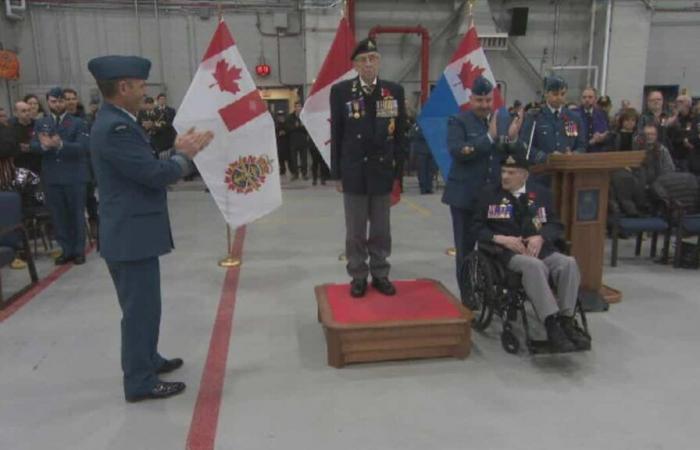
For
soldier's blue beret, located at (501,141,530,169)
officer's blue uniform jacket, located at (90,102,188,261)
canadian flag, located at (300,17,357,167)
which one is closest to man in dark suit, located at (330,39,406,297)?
soldier's blue beret, located at (501,141,530,169)

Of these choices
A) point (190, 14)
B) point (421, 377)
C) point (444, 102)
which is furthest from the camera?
point (190, 14)

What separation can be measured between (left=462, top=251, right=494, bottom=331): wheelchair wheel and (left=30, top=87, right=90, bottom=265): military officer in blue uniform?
10.9ft

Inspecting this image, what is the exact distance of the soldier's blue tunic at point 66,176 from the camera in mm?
4473

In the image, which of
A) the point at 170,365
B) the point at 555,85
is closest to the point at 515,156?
the point at 555,85

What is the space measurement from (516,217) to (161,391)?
6.41ft

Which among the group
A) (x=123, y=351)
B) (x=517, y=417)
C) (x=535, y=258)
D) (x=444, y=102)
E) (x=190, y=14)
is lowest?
(x=517, y=417)

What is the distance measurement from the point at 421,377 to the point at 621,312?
1588 mm

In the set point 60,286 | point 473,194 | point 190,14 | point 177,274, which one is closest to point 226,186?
point 177,274

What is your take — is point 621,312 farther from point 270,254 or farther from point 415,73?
point 415,73

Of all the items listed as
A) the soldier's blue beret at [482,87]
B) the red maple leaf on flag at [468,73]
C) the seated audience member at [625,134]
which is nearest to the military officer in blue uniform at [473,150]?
the soldier's blue beret at [482,87]

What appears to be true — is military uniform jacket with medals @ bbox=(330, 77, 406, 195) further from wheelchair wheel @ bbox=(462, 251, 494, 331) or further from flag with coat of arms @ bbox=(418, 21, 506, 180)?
flag with coat of arms @ bbox=(418, 21, 506, 180)

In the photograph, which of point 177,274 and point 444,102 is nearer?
point 177,274

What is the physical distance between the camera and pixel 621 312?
11.3 feet

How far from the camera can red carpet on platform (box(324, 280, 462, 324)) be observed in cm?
275
